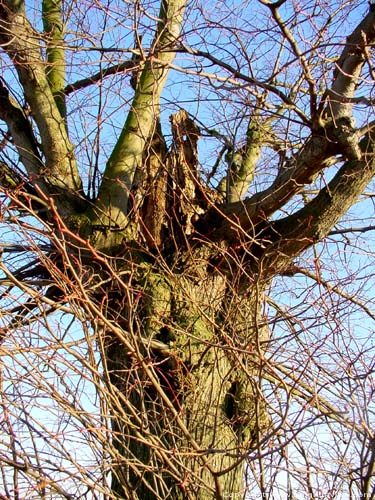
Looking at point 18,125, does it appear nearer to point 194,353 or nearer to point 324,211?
point 194,353

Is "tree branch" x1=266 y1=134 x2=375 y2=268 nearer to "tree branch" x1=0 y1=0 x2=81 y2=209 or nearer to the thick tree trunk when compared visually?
the thick tree trunk

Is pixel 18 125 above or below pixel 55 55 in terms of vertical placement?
below

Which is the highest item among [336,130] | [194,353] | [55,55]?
[55,55]

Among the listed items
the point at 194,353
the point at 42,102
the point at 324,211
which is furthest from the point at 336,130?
the point at 42,102

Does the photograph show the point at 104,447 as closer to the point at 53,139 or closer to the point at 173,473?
the point at 173,473

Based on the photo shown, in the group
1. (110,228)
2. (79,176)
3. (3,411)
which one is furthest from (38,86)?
(3,411)

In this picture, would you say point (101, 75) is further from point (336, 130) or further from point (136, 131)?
point (336, 130)

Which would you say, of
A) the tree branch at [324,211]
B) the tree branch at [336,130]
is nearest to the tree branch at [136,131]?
the tree branch at [336,130]

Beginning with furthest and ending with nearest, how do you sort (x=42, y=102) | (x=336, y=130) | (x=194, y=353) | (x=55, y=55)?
(x=55, y=55), (x=42, y=102), (x=194, y=353), (x=336, y=130)

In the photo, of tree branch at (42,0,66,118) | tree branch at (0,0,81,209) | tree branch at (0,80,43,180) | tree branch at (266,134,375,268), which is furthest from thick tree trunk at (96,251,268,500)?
tree branch at (42,0,66,118)

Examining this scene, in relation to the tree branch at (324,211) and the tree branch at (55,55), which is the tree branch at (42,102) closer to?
the tree branch at (55,55)

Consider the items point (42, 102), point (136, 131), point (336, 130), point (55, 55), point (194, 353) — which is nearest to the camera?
point (336, 130)

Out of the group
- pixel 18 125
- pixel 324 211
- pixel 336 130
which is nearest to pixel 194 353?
pixel 324 211

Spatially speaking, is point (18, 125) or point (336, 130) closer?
point (336, 130)
